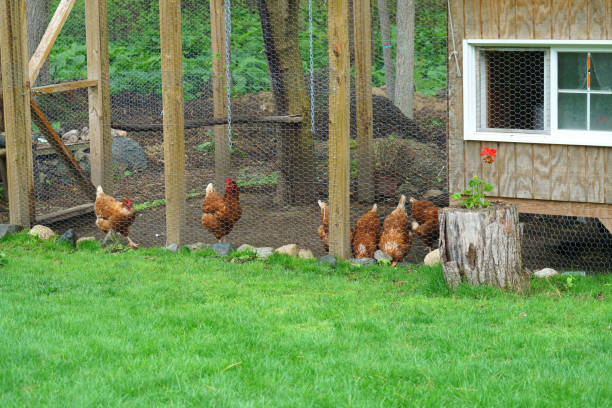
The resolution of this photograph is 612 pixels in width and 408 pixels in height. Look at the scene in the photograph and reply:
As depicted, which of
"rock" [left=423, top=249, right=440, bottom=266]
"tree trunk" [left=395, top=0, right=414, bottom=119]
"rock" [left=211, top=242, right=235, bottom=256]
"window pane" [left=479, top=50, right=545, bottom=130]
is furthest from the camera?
"tree trunk" [left=395, top=0, right=414, bottom=119]

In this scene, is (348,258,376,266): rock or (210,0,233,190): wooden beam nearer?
(348,258,376,266): rock

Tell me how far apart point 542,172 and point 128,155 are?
22.6ft

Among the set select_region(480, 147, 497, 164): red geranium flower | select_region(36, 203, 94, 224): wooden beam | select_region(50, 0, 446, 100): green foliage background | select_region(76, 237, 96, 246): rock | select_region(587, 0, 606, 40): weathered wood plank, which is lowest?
select_region(76, 237, 96, 246): rock

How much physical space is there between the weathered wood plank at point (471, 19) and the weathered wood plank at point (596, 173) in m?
1.30

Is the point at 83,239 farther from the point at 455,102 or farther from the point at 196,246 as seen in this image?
the point at 455,102

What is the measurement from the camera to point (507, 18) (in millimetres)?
6371

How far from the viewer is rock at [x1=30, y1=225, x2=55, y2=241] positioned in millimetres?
→ 7867

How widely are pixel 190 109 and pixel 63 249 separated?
547 centimetres

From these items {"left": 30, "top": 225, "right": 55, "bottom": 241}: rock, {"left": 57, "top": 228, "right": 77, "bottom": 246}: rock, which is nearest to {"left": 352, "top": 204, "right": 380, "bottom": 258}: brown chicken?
{"left": 57, "top": 228, "right": 77, "bottom": 246}: rock

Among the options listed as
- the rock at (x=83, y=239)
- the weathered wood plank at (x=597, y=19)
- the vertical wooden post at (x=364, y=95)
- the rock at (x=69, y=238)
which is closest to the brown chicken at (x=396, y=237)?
the vertical wooden post at (x=364, y=95)

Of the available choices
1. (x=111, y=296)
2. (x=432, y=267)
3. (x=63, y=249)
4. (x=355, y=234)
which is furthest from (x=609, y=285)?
(x=63, y=249)

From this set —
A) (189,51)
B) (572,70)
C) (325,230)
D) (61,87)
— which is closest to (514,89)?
(572,70)

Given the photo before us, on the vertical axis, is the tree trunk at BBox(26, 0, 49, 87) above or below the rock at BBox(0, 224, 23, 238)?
above

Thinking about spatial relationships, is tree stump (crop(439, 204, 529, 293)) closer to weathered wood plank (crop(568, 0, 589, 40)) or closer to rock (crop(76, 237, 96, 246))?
weathered wood plank (crop(568, 0, 589, 40))
